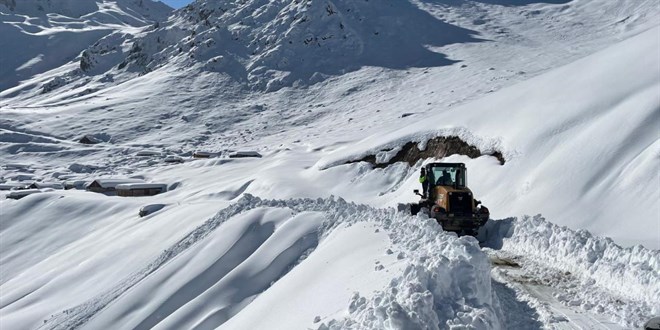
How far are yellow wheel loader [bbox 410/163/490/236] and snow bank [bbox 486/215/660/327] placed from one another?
1478 mm

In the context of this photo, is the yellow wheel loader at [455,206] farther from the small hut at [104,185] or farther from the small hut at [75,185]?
the small hut at [75,185]

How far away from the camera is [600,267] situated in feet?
39.4

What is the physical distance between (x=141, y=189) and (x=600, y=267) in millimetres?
45525

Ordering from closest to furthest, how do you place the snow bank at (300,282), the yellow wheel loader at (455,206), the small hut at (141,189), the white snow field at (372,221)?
the snow bank at (300,282)
the white snow field at (372,221)
the yellow wheel loader at (455,206)
the small hut at (141,189)

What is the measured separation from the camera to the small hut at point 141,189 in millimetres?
52031

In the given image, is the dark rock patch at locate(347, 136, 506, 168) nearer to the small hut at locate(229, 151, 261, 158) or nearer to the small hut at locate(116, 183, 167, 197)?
the small hut at locate(116, 183, 167, 197)

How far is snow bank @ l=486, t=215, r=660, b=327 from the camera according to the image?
33.5ft

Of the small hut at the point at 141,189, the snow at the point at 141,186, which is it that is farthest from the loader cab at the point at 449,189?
the snow at the point at 141,186

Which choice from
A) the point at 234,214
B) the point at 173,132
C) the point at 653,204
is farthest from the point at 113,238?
the point at 173,132

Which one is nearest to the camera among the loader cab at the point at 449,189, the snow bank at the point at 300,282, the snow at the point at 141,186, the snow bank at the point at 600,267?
the snow bank at the point at 300,282

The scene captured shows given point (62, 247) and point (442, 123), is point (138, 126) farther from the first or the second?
point (442, 123)

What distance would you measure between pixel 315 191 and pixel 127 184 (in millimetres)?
25381

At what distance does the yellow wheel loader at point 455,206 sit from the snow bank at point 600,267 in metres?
1.48

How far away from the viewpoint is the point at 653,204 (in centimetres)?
1625
